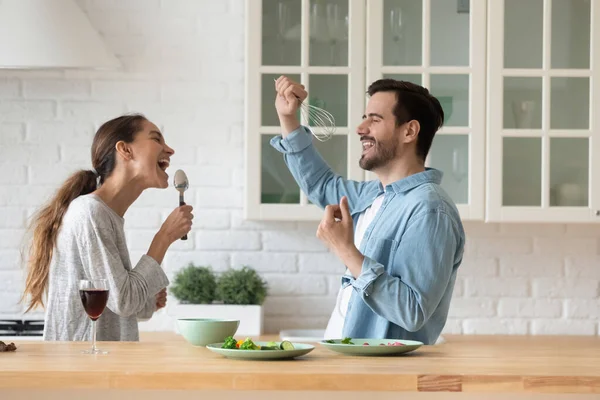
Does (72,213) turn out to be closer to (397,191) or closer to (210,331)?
(210,331)

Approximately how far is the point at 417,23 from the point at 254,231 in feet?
3.81

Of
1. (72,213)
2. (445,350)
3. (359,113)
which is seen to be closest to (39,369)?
(72,213)

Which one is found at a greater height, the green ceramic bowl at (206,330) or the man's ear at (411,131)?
the man's ear at (411,131)

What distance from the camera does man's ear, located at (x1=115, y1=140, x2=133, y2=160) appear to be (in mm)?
3020

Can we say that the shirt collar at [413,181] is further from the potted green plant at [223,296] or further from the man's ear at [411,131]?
the potted green plant at [223,296]

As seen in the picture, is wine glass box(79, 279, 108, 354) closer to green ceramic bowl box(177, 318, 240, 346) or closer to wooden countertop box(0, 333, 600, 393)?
wooden countertop box(0, 333, 600, 393)

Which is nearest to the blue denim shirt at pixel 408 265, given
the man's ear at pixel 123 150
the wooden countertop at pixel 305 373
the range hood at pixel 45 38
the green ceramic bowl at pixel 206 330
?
the wooden countertop at pixel 305 373

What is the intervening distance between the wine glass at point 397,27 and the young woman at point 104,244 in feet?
3.99

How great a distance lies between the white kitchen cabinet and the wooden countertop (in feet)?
5.36

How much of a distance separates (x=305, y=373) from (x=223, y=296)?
200 cm

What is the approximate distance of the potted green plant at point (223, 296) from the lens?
382 centimetres

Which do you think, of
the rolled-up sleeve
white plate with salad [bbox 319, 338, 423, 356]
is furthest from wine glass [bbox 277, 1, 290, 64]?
white plate with salad [bbox 319, 338, 423, 356]

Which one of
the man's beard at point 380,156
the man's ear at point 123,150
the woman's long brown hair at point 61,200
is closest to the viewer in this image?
the woman's long brown hair at point 61,200

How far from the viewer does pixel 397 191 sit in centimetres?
279
